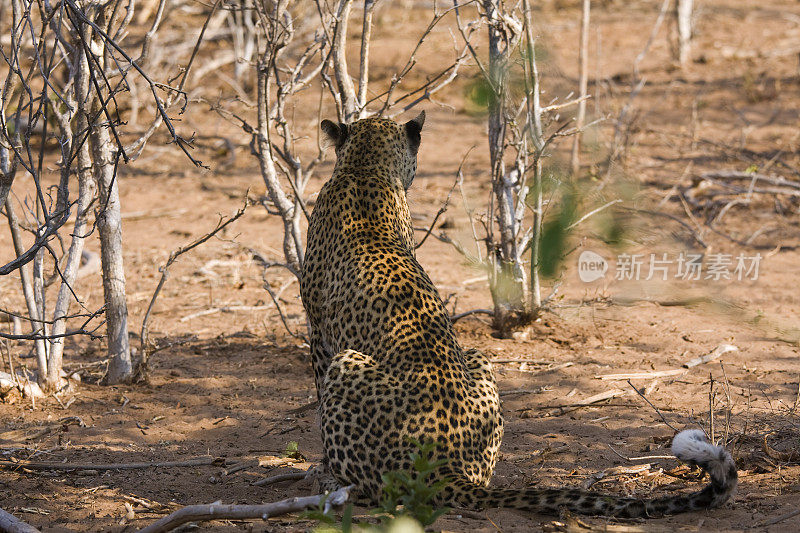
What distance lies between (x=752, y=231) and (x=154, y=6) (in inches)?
434

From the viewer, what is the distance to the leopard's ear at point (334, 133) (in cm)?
486

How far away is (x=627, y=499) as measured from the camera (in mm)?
3570

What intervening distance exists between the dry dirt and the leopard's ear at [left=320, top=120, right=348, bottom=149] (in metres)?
1.31

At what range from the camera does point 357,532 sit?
332 centimetres

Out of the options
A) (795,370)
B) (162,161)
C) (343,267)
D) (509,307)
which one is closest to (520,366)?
(509,307)

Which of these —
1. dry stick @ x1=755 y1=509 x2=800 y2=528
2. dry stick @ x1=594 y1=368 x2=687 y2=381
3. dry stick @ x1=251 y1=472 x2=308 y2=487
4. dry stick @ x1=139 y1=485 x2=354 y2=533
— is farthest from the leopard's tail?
dry stick @ x1=594 y1=368 x2=687 y2=381

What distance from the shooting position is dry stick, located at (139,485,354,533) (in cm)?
313

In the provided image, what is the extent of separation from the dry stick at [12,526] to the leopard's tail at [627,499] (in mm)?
1686

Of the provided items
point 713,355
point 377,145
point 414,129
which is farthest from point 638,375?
point 377,145

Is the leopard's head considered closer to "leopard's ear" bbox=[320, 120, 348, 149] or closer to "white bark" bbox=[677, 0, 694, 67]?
"leopard's ear" bbox=[320, 120, 348, 149]

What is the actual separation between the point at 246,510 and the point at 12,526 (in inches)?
39.6
